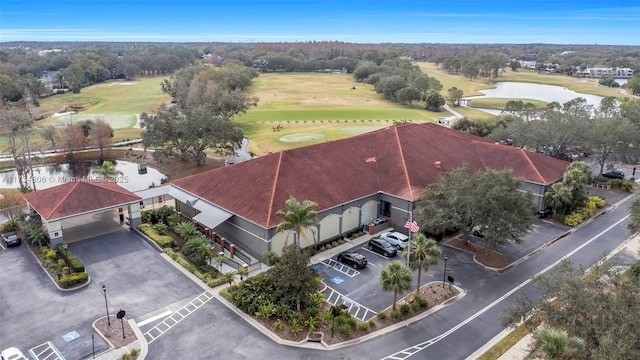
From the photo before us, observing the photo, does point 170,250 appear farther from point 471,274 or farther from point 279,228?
point 471,274

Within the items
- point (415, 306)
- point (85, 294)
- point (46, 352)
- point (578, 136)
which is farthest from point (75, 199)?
point (578, 136)

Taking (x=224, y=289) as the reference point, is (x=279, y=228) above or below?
above

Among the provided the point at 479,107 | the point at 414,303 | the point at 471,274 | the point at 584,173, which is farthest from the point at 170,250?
the point at 479,107

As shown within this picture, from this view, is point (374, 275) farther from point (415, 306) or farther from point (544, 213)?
point (544, 213)

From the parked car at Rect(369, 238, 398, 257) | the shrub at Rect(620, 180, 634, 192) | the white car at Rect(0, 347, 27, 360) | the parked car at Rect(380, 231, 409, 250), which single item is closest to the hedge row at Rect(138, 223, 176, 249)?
the white car at Rect(0, 347, 27, 360)

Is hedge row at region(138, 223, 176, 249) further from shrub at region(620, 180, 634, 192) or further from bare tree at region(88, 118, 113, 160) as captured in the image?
shrub at region(620, 180, 634, 192)
